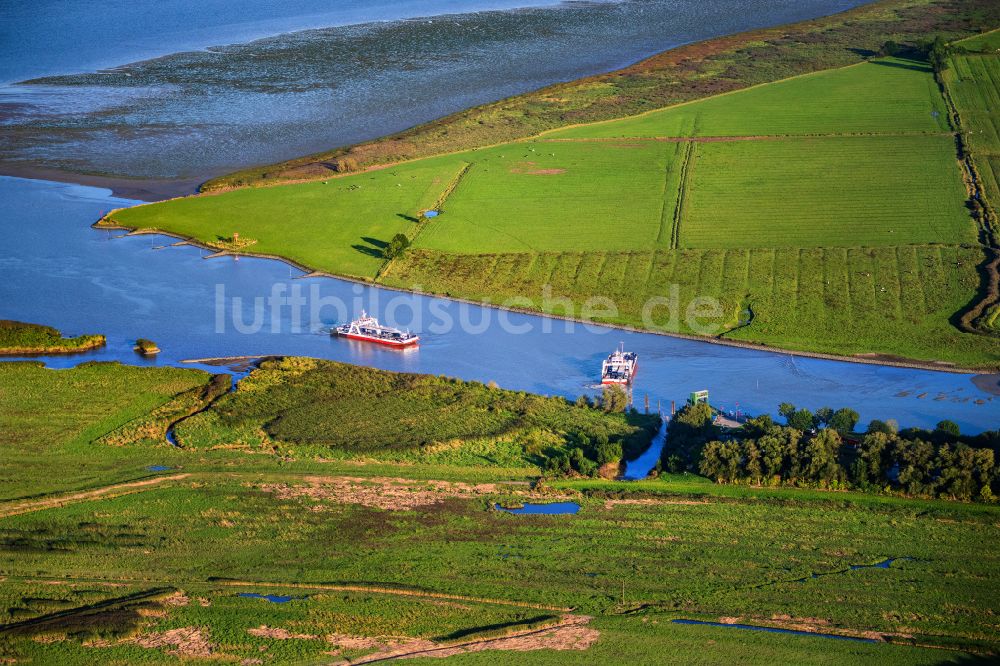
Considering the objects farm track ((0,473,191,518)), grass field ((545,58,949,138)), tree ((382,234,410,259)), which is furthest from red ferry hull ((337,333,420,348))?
grass field ((545,58,949,138))

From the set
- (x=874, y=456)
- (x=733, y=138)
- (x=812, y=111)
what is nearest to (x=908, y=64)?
(x=812, y=111)

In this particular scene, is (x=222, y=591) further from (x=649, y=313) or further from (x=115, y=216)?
(x=115, y=216)

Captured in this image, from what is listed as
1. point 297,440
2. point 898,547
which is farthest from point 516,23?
point 898,547

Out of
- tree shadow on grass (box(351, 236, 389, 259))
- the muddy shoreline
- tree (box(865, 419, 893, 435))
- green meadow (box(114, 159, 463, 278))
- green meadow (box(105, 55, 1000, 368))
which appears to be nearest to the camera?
tree (box(865, 419, 893, 435))

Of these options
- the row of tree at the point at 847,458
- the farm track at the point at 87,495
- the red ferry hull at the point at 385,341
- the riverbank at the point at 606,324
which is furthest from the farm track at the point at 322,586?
the riverbank at the point at 606,324

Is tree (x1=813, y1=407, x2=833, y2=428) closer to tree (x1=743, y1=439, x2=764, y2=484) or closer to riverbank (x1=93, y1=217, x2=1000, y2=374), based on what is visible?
tree (x1=743, y1=439, x2=764, y2=484)

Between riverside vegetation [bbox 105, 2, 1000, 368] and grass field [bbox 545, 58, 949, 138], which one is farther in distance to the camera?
grass field [bbox 545, 58, 949, 138]

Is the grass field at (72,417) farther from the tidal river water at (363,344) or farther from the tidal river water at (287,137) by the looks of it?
the tidal river water at (363,344)
